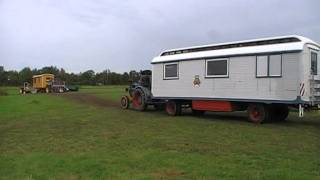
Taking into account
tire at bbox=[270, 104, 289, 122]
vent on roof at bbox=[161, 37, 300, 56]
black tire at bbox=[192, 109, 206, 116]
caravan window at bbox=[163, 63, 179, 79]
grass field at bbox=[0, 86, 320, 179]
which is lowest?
grass field at bbox=[0, 86, 320, 179]

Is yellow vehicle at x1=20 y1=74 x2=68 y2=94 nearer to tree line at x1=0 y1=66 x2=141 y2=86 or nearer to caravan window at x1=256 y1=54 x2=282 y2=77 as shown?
tree line at x1=0 y1=66 x2=141 y2=86

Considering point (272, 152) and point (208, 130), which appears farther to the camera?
point (208, 130)

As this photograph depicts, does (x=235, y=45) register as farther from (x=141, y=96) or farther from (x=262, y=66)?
(x=141, y=96)

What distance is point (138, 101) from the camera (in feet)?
99.4

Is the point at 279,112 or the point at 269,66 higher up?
the point at 269,66

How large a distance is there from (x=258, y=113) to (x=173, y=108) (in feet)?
19.3

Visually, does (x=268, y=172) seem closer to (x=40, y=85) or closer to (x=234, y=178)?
(x=234, y=178)

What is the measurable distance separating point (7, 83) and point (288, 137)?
111 metres

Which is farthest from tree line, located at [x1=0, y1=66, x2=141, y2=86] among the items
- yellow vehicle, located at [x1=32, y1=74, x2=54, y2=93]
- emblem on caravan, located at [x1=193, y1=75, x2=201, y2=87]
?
emblem on caravan, located at [x1=193, y1=75, x2=201, y2=87]

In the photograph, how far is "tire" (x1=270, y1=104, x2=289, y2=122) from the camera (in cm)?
2151

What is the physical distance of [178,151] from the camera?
1280 centimetres

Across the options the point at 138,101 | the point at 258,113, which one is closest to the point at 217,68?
the point at 258,113

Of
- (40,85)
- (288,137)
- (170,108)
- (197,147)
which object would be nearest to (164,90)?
(170,108)

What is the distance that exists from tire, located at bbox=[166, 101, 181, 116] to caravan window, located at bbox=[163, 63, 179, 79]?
128 centimetres
